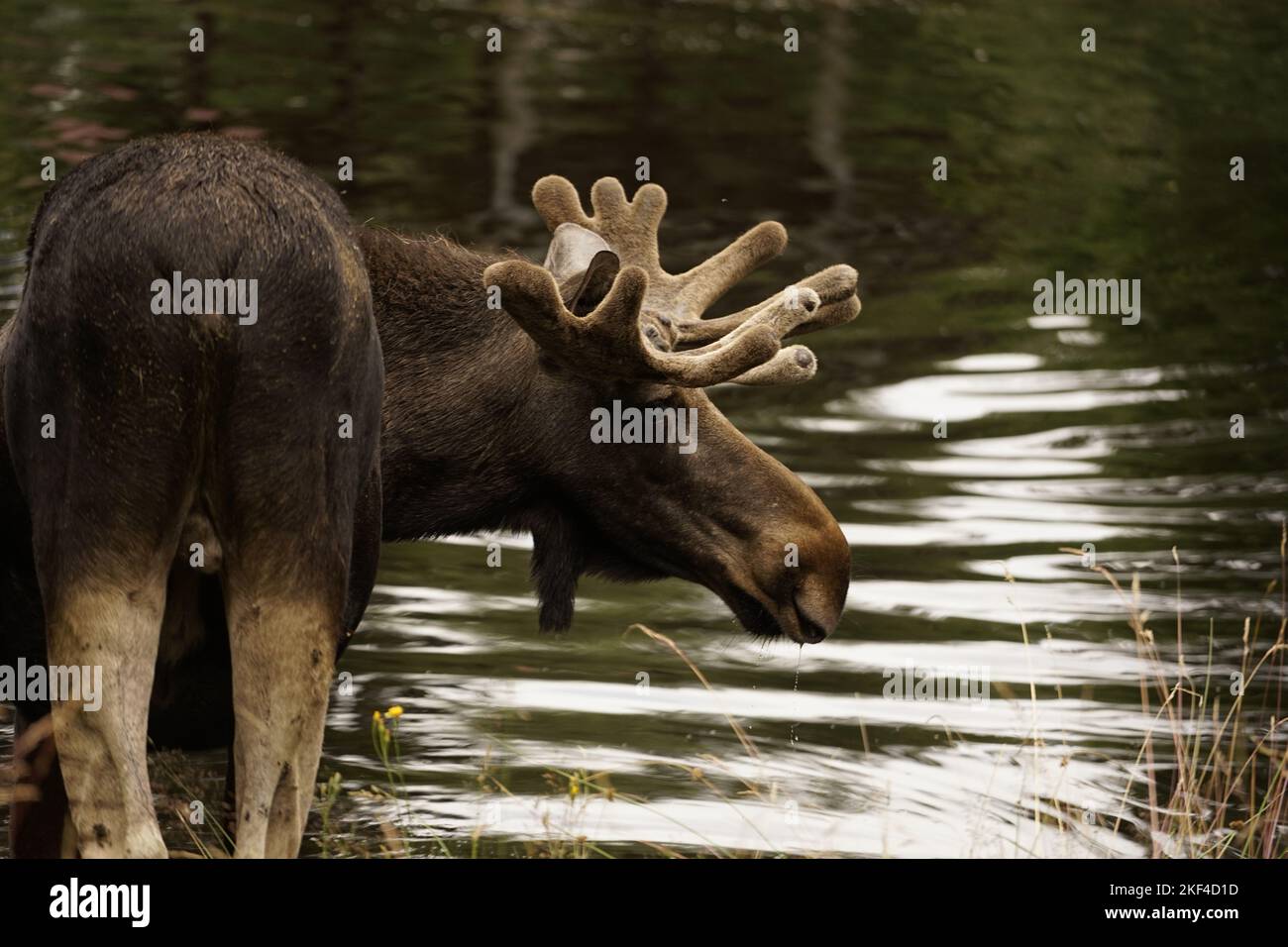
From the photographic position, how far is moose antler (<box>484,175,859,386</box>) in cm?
659

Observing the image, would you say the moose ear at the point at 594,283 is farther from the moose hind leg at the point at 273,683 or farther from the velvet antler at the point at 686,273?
the moose hind leg at the point at 273,683

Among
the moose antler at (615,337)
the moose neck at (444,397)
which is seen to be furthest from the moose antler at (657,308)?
the moose neck at (444,397)

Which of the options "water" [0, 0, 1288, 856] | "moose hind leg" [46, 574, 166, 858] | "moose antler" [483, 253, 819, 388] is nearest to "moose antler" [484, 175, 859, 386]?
"moose antler" [483, 253, 819, 388]

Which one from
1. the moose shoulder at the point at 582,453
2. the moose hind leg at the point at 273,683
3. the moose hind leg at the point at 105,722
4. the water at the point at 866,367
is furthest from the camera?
the water at the point at 866,367

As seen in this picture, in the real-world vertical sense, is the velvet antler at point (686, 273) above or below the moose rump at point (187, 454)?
above

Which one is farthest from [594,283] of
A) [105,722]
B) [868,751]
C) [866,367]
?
[866,367]

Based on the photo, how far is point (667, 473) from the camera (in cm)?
698

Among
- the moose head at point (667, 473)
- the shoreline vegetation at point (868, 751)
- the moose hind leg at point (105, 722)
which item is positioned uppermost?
the moose head at point (667, 473)

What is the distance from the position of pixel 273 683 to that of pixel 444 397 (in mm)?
2323

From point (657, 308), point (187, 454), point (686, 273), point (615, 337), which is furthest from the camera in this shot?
point (686, 273)

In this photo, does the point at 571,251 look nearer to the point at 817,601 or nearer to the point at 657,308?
the point at 657,308

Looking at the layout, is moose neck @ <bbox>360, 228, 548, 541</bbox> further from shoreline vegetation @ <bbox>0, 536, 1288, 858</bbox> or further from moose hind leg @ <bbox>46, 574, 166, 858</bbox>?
moose hind leg @ <bbox>46, 574, 166, 858</bbox>

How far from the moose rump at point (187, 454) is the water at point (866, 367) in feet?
4.60

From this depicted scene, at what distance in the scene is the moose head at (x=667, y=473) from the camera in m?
6.74
